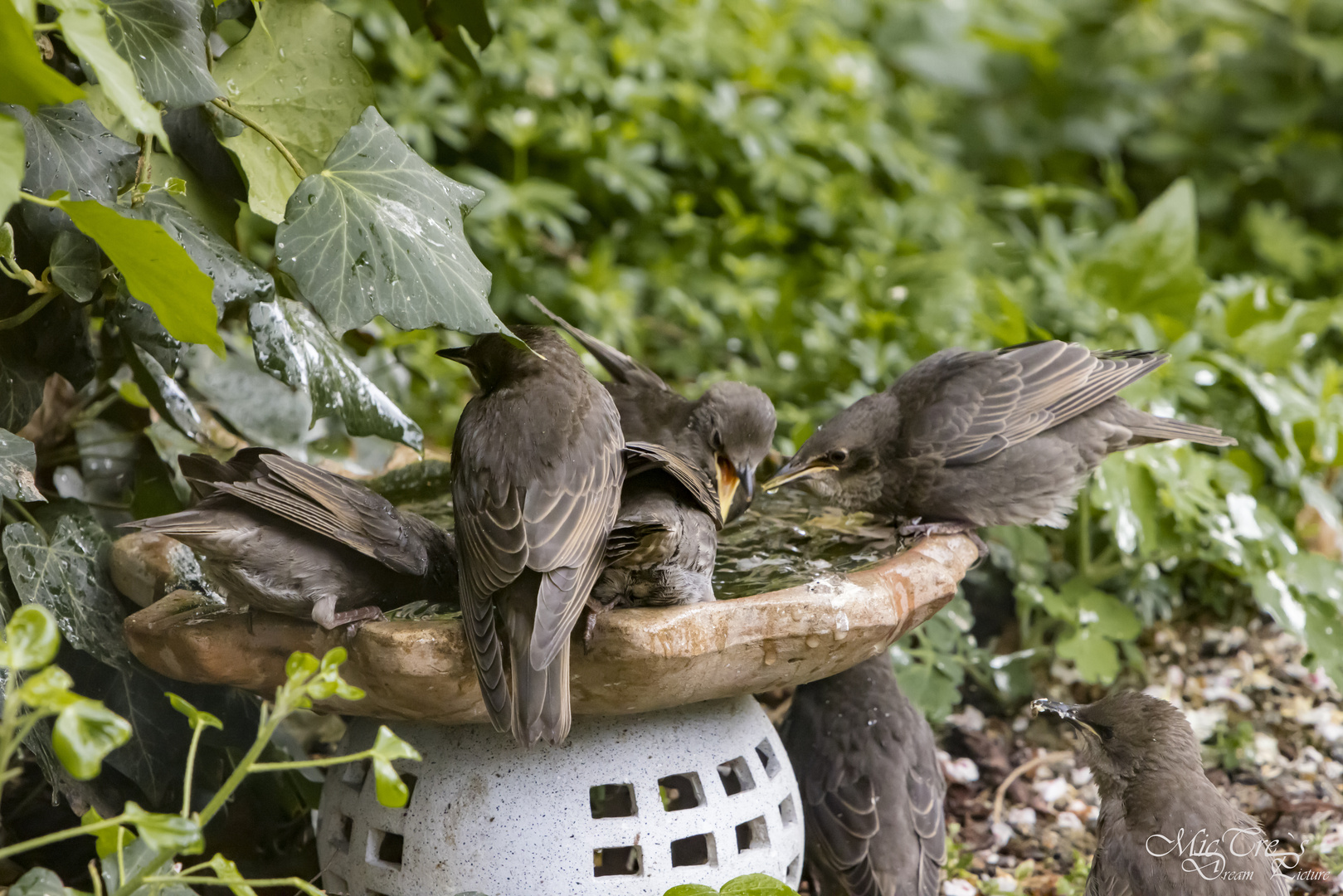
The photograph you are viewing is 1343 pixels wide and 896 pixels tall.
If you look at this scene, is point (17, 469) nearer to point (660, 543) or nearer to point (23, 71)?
point (23, 71)

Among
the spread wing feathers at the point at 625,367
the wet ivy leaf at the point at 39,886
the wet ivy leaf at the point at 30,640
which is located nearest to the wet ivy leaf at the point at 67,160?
the wet ivy leaf at the point at 30,640

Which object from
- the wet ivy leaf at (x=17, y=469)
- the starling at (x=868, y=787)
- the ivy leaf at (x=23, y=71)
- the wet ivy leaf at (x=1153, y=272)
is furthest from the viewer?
the wet ivy leaf at (x=1153, y=272)

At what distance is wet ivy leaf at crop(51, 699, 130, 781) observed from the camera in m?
1.58

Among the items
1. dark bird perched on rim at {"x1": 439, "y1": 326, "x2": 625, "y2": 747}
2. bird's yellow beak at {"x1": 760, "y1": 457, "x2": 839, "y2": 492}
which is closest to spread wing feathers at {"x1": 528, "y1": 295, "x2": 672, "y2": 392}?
bird's yellow beak at {"x1": 760, "y1": 457, "x2": 839, "y2": 492}

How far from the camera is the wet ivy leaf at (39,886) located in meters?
1.89

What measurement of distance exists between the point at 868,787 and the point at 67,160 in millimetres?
2449

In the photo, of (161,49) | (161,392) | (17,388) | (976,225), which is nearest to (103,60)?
A: (161,49)

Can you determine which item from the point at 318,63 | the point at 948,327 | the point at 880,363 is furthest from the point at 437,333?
the point at 318,63

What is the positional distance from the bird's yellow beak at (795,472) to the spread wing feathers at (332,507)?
4.21 feet

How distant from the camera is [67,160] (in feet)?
7.59

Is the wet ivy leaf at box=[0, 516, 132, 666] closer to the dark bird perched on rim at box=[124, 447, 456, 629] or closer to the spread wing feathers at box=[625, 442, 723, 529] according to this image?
the dark bird perched on rim at box=[124, 447, 456, 629]

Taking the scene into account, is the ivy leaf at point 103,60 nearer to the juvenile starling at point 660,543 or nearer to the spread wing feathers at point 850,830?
the juvenile starling at point 660,543

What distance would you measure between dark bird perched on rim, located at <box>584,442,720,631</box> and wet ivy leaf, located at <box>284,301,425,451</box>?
0.62m

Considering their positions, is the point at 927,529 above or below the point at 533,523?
below
